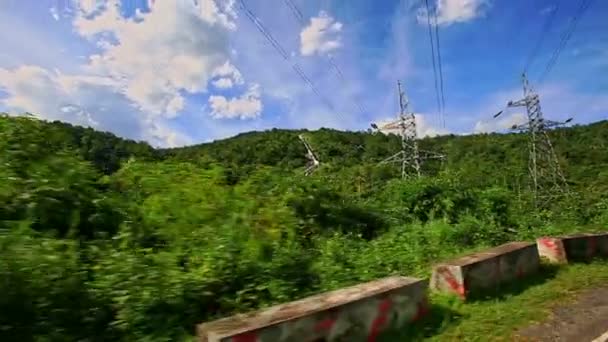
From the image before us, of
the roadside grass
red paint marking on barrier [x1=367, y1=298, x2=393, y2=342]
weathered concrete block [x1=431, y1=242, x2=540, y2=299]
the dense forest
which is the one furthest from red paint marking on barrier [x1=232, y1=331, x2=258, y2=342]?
weathered concrete block [x1=431, y1=242, x2=540, y2=299]

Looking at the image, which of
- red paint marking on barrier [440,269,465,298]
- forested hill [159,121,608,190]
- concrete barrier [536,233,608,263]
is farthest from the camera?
forested hill [159,121,608,190]

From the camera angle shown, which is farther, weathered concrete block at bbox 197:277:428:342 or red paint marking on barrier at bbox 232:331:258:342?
weathered concrete block at bbox 197:277:428:342

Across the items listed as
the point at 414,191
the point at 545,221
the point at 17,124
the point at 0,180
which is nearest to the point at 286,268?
the point at 0,180

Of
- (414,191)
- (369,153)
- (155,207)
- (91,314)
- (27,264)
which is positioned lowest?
(91,314)

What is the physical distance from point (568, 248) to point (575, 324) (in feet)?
17.3

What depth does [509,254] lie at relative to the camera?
870cm

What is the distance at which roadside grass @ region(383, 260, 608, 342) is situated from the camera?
577 centimetres

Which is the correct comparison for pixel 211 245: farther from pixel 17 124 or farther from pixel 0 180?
pixel 17 124

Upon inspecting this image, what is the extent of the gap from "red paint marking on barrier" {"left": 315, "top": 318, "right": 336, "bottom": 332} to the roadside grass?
92cm

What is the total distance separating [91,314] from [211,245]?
1.84m

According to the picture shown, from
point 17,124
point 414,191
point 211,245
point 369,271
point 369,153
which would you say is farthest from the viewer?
point 369,153

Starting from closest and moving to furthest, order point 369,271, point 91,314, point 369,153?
point 91,314 < point 369,271 < point 369,153

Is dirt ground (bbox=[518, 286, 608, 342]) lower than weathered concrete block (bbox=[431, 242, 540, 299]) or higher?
lower

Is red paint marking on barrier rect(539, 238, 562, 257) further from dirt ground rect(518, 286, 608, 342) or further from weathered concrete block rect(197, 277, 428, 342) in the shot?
weathered concrete block rect(197, 277, 428, 342)
